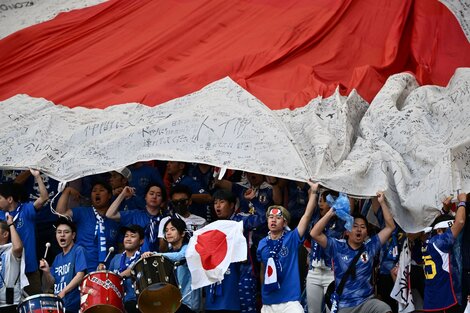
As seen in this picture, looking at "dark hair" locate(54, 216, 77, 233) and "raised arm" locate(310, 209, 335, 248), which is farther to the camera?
"dark hair" locate(54, 216, 77, 233)

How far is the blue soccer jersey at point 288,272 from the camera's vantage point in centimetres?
1227

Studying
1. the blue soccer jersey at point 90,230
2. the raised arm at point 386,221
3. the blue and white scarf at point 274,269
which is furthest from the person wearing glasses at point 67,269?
the raised arm at point 386,221

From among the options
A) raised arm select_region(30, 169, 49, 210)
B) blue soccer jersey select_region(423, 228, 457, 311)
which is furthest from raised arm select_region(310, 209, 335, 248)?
raised arm select_region(30, 169, 49, 210)

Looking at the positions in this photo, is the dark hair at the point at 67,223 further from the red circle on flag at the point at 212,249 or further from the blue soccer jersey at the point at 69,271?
the red circle on flag at the point at 212,249

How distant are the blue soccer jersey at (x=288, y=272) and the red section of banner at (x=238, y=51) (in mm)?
1780

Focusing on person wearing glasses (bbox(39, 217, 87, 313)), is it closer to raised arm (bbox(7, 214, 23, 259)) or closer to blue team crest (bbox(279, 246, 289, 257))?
raised arm (bbox(7, 214, 23, 259))

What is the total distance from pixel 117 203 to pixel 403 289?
3.19 meters

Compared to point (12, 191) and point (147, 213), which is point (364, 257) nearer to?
point (147, 213)

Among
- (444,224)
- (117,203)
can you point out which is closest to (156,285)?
(117,203)

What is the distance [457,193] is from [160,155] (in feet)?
9.88

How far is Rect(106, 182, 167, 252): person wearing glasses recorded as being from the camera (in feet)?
43.9

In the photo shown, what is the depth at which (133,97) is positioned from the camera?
1413cm

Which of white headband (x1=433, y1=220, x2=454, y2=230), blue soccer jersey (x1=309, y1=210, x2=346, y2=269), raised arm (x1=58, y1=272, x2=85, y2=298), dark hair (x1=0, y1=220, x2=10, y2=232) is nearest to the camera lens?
white headband (x1=433, y1=220, x2=454, y2=230)

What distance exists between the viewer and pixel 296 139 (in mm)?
12898
